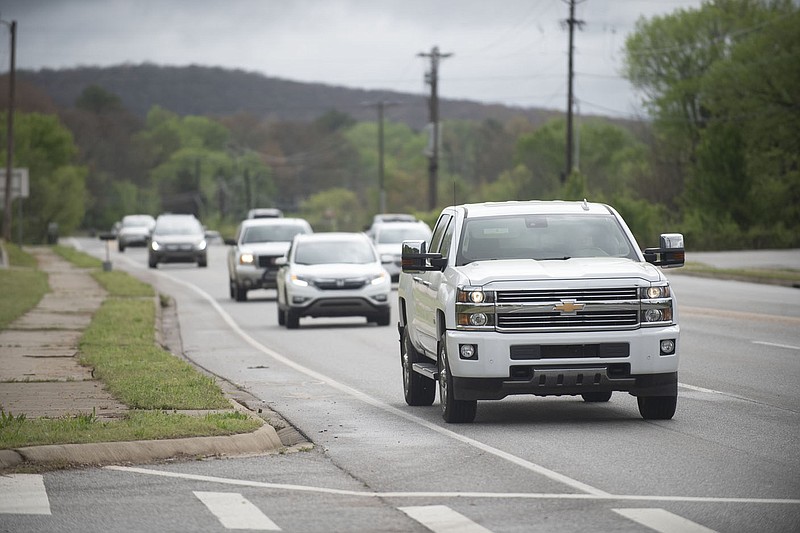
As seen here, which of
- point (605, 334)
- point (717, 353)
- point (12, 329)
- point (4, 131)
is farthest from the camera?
point (4, 131)

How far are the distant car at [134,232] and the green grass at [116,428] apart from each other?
63.8 meters

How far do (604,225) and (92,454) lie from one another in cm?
528

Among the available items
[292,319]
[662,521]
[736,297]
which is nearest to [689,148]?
[736,297]

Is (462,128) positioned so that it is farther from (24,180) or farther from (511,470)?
(511,470)

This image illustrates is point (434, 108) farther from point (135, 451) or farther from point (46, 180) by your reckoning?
point (135, 451)

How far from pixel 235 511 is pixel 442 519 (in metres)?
1.23

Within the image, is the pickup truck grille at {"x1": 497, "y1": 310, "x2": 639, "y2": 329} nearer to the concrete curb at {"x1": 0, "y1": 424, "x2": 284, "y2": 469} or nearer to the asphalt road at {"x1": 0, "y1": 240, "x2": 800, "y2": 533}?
the asphalt road at {"x1": 0, "y1": 240, "x2": 800, "y2": 533}

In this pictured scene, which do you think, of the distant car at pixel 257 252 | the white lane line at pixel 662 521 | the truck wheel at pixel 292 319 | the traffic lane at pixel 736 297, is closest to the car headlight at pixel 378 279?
the truck wheel at pixel 292 319

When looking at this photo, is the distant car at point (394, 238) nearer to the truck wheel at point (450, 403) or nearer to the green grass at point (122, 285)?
the green grass at point (122, 285)

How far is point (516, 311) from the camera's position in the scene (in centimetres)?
1261

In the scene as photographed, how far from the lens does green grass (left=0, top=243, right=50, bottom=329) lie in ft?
95.7

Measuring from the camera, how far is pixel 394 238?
138ft

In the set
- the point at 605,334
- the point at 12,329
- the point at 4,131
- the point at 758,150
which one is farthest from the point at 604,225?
the point at 4,131

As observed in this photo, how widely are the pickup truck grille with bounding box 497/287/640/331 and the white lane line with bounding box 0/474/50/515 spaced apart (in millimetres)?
4080
